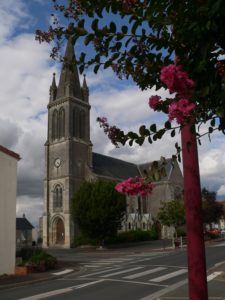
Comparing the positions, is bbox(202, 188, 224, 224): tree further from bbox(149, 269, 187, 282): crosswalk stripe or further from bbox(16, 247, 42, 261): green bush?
bbox(149, 269, 187, 282): crosswalk stripe

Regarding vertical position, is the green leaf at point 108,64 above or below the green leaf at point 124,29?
below

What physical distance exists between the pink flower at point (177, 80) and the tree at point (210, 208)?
52713mm

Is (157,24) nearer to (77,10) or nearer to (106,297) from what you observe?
(77,10)

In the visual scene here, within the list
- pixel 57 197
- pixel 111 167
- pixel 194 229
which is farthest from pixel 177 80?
pixel 111 167

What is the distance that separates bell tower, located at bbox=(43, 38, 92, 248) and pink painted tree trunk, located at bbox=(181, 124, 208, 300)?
171 feet

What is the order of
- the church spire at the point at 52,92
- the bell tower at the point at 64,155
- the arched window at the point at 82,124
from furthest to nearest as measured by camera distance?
the church spire at the point at 52,92
the arched window at the point at 82,124
the bell tower at the point at 64,155

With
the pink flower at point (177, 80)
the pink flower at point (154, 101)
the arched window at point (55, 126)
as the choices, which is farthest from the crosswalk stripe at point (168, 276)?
the arched window at point (55, 126)

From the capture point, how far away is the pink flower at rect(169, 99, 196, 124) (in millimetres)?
2869

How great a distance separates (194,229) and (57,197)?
56.2 metres

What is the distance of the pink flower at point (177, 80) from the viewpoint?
2771 mm

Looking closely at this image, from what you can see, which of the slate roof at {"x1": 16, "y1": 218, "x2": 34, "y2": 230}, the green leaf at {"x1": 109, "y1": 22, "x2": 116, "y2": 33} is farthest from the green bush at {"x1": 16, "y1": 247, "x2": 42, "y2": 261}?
the slate roof at {"x1": 16, "y1": 218, "x2": 34, "y2": 230}

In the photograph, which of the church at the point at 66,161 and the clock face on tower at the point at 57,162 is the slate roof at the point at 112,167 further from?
the clock face on tower at the point at 57,162

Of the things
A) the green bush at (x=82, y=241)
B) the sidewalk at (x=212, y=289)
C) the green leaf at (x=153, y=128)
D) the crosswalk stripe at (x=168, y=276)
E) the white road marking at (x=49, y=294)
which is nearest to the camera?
the green leaf at (x=153, y=128)

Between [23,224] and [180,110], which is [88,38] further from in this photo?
[23,224]
